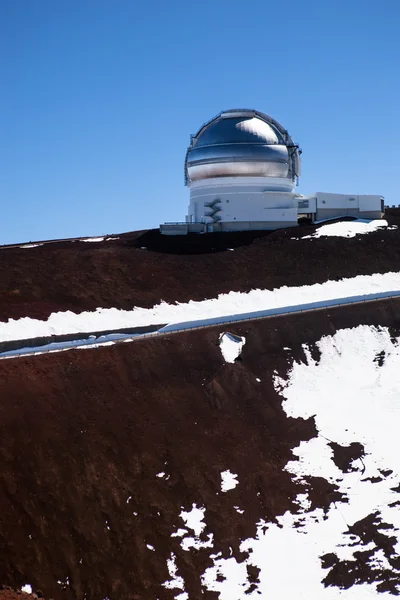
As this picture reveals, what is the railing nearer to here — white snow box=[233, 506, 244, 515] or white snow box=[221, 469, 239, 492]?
white snow box=[221, 469, 239, 492]

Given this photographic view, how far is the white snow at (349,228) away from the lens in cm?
5709

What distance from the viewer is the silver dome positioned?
5953cm

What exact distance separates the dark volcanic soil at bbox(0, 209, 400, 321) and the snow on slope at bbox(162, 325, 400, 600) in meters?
8.30

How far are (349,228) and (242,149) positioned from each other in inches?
383

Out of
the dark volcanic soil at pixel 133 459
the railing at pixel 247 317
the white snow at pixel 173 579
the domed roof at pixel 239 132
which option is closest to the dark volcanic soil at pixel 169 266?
the railing at pixel 247 317

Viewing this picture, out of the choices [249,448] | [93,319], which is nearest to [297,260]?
[93,319]

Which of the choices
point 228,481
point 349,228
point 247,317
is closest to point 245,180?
point 349,228

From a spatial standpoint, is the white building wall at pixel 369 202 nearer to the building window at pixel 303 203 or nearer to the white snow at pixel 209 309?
the building window at pixel 303 203

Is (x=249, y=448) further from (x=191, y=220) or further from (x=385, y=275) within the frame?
(x=191, y=220)

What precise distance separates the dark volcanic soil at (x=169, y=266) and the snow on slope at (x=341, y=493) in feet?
27.2

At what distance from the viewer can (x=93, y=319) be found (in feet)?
129

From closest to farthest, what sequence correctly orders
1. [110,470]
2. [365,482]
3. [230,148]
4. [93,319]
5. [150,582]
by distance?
[150,582] < [110,470] < [365,482] < [93,319] < [230,148]

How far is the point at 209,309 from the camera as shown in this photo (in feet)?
142

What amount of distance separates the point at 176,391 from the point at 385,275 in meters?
21.0
